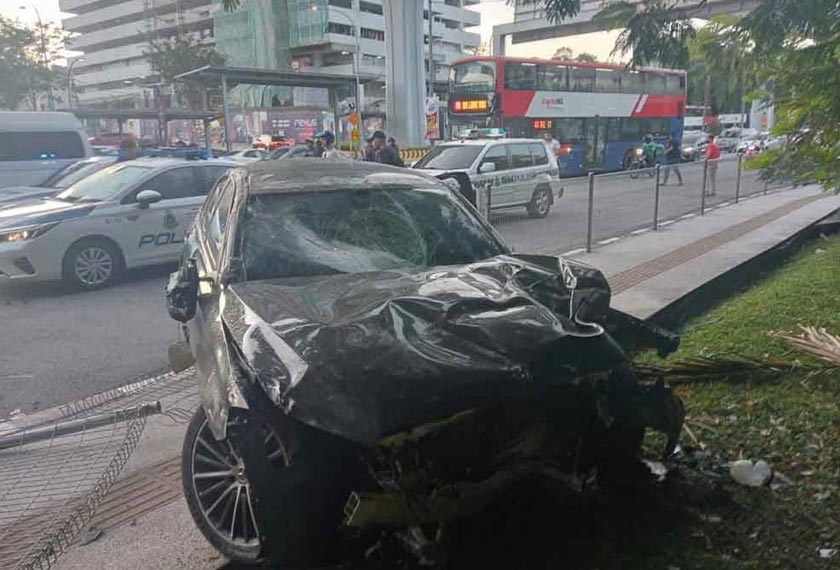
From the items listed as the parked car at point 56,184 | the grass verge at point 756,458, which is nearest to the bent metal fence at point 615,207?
the grass verge at point 756,458

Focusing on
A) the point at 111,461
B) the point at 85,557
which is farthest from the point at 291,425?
the point at 111,461

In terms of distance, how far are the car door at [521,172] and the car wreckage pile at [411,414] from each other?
11.4 m

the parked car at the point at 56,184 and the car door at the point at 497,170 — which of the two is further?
the car door at the point at 497,170

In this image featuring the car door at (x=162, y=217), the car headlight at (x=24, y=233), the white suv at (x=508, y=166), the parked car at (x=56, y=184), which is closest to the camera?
the car headlight at (x=24, y=233)

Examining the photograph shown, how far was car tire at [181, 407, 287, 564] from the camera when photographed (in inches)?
118

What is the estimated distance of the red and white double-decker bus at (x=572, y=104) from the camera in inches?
964

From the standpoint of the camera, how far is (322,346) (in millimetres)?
2789

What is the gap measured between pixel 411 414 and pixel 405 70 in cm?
2075

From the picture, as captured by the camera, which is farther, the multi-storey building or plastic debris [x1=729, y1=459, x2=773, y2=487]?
the multi-storey building

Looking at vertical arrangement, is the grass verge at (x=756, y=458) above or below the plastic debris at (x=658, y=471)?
below

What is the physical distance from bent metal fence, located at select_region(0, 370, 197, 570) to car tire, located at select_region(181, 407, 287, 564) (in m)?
0.52

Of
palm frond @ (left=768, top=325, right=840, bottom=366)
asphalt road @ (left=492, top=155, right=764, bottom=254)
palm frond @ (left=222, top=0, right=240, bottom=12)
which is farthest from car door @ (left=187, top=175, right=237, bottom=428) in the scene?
asphalt road @ (left=492, top=155, right=764, bottom=254)

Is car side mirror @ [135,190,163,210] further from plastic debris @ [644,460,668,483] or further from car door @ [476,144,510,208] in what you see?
plastic debris @ [644,460,668,483]

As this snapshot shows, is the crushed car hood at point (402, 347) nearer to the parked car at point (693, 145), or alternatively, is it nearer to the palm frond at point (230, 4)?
the palm frond at point (230, 4)
